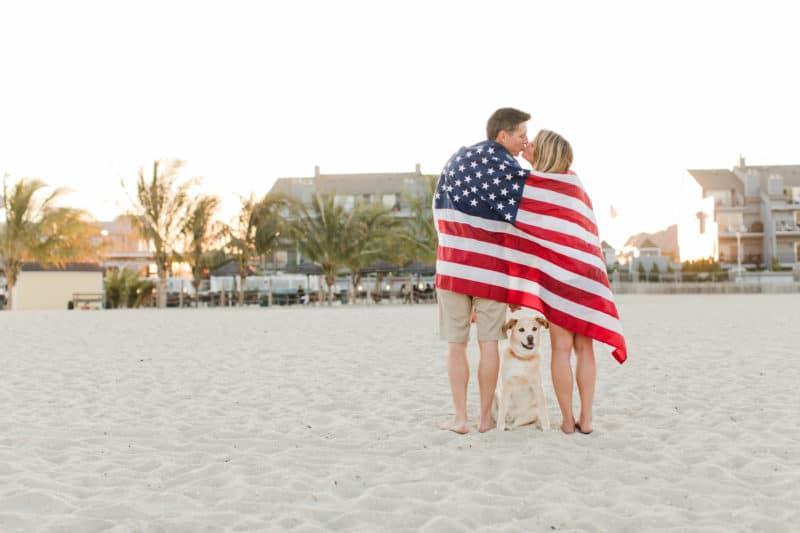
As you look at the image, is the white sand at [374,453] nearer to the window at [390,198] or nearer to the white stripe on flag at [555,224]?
the white stripe on flag at [555,224]

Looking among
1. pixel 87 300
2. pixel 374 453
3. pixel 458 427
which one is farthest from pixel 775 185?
pixel 374 453

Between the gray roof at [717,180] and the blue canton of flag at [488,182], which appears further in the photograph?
the gray roof at [717,180]

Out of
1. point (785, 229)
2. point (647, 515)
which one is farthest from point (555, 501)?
point (785, 229)

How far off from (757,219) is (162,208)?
4618cm

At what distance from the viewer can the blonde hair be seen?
4000 mm

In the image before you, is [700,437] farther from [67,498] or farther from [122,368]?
[122,368]

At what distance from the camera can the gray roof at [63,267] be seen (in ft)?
107

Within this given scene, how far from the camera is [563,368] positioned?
4117mm

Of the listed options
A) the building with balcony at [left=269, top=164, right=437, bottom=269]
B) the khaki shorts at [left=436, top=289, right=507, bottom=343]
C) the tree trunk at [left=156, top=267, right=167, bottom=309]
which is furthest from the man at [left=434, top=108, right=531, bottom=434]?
the building with balcony at [left=269, top=164, right=437, bottom=269]

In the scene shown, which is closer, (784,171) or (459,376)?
(459,376)

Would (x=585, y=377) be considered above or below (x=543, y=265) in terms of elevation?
below

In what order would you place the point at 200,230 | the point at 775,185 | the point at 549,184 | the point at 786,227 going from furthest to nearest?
the point at 775,185 → the point at 786,227 → the point at 200,230 → the point at 549,184

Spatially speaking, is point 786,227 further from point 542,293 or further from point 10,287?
point 542,293

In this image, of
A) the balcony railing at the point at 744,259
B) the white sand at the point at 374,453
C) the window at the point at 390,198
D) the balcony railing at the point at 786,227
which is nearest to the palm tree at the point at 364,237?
the window at the point at 390,198
